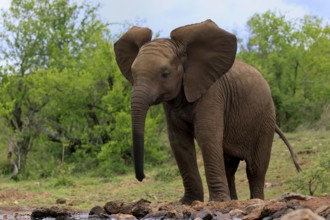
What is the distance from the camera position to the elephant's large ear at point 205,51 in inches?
331

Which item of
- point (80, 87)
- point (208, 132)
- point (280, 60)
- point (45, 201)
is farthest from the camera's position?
point (280, 60)

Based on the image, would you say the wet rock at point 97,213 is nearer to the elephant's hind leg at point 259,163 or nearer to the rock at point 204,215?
the rock at point 204,215

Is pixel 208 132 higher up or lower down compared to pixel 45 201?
higher up

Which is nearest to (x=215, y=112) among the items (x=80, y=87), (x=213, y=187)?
(x=213, y=187)

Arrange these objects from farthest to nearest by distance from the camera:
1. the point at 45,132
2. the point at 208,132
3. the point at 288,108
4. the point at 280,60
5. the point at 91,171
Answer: the point at 280,60, the point at 288,108, the point at 45,132, the point at 91,171, the point at 208,132

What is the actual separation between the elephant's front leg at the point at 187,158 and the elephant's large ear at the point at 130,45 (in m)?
0.90

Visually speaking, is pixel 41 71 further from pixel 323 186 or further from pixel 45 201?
pixel 323 186

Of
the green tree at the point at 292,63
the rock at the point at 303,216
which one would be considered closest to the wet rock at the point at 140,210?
the rock at the point at 303,216

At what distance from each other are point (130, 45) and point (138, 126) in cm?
183

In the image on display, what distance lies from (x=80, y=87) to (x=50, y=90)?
174cm

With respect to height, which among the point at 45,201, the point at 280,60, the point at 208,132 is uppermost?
the point at 280,60

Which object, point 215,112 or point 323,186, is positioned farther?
point 323,186

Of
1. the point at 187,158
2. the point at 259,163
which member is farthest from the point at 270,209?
the point at 259,163

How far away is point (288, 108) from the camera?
27406 mm
